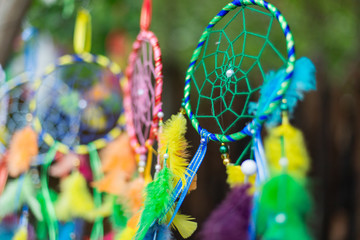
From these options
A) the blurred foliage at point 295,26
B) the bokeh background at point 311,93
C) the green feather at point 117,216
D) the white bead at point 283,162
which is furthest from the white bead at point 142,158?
the blurred foliage at point 295,26

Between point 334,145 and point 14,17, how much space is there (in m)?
1.37

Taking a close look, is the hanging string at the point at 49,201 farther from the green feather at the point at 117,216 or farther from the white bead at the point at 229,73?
the white bead at the point at 229,73

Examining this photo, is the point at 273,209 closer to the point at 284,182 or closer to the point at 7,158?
the point at 284,182

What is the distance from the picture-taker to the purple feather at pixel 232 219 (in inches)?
19.2

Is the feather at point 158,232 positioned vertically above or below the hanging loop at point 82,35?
below

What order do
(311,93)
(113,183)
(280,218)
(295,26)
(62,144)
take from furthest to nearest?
(295,26)
(311,93)
(62,144)
(113,183)
(280,218)

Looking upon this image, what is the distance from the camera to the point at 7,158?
3.03ft

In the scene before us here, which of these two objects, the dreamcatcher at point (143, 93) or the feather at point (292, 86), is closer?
the feather at point (292, 86)

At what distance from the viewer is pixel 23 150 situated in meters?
0.87

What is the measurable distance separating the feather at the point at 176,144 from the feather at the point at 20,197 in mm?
401

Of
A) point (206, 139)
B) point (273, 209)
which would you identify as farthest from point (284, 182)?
point (206, 139)

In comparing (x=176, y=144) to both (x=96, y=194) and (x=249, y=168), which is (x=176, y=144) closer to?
(x=249, y=168)

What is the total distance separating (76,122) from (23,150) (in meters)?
0.14

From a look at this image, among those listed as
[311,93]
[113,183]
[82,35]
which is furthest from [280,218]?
[311,93]
